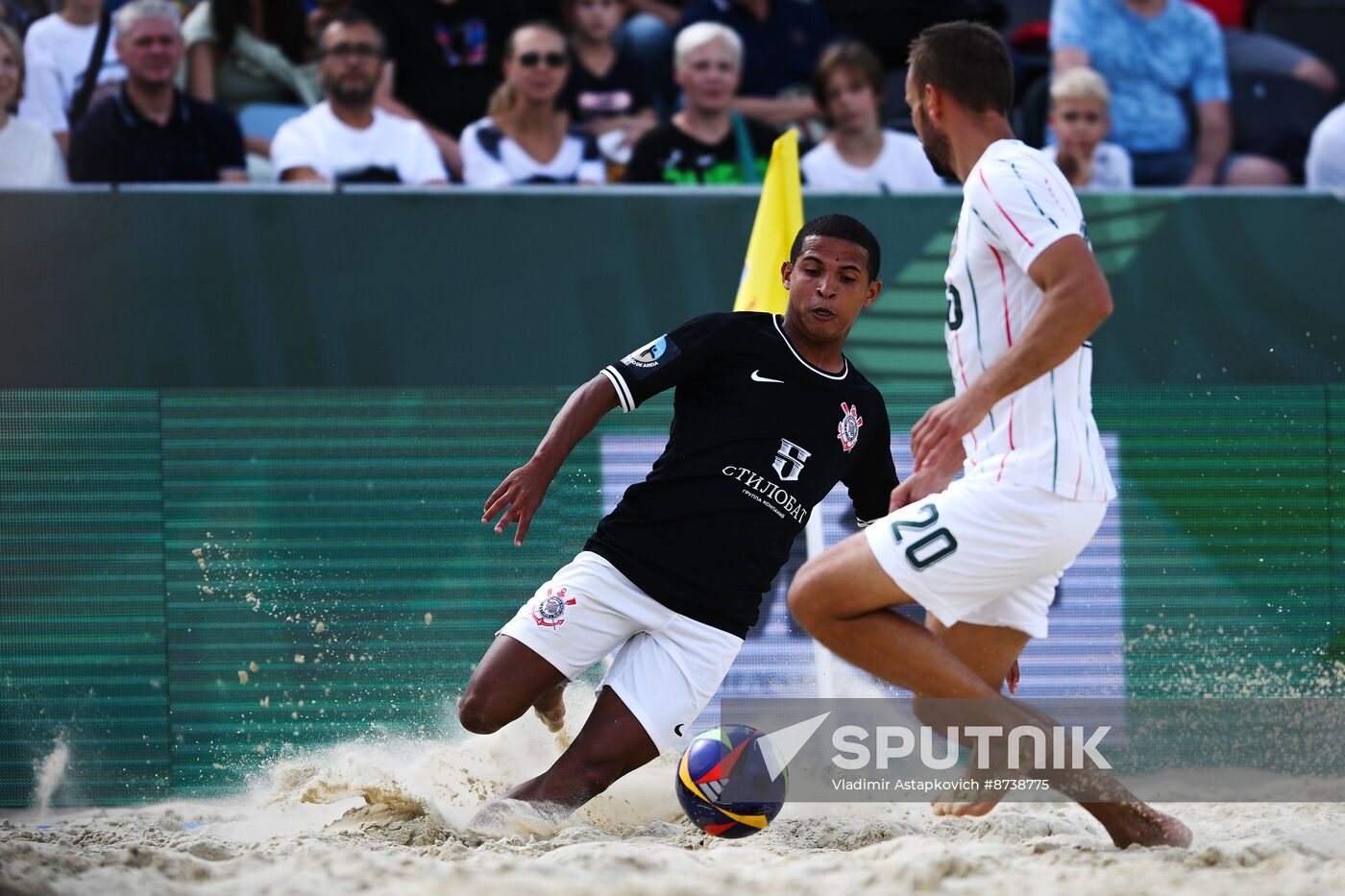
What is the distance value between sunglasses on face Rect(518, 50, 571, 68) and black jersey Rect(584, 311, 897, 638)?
308 cm

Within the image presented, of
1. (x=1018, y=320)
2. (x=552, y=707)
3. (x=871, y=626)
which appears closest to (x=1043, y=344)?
(x=1018, y=320)

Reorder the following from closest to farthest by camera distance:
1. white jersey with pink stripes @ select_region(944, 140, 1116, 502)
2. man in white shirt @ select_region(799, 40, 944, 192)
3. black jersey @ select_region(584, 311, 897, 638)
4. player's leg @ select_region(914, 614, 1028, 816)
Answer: white jersey with pink stripes @ select_region(944, 140, 1116, 502) < player's leg @ select_region(914, 614, 1028, 816) < black jersey @ select_region(584, 311, 897, 638) < man in white shirt @ select_region(799, 40, 944, 192)

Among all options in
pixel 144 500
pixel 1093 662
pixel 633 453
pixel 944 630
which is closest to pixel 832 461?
pixel 944 630

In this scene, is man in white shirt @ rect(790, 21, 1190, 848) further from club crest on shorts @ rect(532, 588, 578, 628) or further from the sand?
club crest on shorts @ rect(532, 588, 578, 628)

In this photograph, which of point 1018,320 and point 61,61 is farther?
point 61,61

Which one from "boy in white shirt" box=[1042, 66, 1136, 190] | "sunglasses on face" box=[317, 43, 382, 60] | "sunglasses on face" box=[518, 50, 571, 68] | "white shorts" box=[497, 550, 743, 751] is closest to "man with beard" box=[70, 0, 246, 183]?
"sunglasses on face" box=[317, 43, 382, 60]

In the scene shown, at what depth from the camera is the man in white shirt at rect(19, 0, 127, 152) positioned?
7.14m

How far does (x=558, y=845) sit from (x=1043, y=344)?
1.93 m

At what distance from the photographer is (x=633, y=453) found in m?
6.03

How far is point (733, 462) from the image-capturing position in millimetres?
4551

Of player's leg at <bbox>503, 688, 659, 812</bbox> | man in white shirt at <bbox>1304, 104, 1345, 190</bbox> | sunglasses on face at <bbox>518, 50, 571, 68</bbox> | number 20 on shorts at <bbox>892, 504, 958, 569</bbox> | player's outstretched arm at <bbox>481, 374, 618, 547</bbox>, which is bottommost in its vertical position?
player's leg at <bbox>503, 688, 659, 812</bbox>

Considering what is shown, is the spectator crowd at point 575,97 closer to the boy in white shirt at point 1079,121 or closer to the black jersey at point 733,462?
the boy in white shirt at point 1079,121

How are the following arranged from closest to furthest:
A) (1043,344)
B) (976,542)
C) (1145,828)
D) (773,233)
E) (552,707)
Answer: (1043,344) < (976,542) < (1145,828) < (552,707) < (773,233)

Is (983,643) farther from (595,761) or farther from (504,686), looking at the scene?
(504,686)
